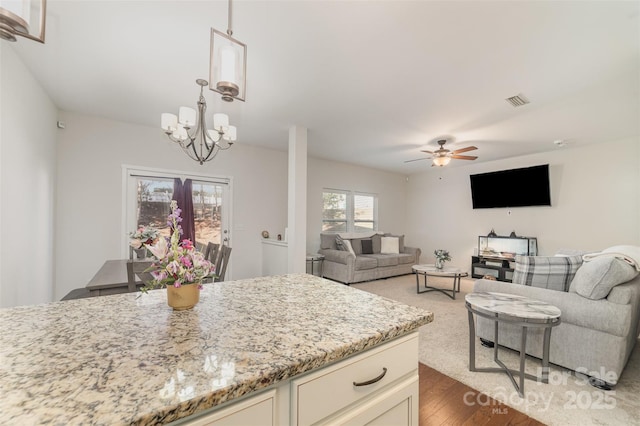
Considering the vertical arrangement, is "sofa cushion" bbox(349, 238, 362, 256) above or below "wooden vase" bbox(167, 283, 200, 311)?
below

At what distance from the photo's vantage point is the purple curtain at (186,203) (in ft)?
14.0

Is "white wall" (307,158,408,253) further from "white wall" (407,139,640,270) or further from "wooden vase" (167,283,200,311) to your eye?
"wooden vase" (167,283,200,311)

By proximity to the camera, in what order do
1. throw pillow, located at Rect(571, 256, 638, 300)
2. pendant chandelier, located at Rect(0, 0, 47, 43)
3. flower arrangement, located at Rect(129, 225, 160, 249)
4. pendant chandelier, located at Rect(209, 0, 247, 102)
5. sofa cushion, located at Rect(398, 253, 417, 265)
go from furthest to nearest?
sofa cushion, located at Rect(398, 253, 417, 265)
throw pillow, located at Rect(571, 256, 638, 300)
pendant chandelier, located at Rect(209, 0, 247, 102)
flower arrangement, located at Rect(129, 225, 160, 249)
pendant chandelier, located at Rect(0, 0, 47, 43)

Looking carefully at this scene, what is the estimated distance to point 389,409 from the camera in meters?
0.89

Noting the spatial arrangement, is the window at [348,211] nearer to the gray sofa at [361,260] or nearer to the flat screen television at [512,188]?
the gray sofa at [361,260]

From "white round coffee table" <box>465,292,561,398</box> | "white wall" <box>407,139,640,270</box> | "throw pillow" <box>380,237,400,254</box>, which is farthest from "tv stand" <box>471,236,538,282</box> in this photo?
"white round coffee table" <box>465,292,561,398</box>

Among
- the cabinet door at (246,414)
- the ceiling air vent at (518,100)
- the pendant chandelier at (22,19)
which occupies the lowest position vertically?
the cabinet door at (246,414)

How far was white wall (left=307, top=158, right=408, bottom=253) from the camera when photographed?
5927 millimetres

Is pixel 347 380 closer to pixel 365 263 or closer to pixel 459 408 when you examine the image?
pixel 459 408

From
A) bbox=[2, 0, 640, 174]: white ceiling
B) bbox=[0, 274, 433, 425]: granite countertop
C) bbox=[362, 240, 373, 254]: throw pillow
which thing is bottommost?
bbox=[362, 240, 373, 254]: throw pillow

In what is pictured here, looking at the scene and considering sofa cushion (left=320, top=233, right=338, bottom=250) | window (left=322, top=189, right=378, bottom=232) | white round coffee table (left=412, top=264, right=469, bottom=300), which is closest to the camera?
white round coffee table (left=412, top=264, right=469, bottom=300)

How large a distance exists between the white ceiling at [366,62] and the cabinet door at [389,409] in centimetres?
218

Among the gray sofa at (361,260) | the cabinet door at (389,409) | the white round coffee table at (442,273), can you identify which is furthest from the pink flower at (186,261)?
the gray sofa at (361,260)

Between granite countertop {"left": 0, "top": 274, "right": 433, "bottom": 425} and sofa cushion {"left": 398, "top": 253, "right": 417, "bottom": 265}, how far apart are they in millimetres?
4927
